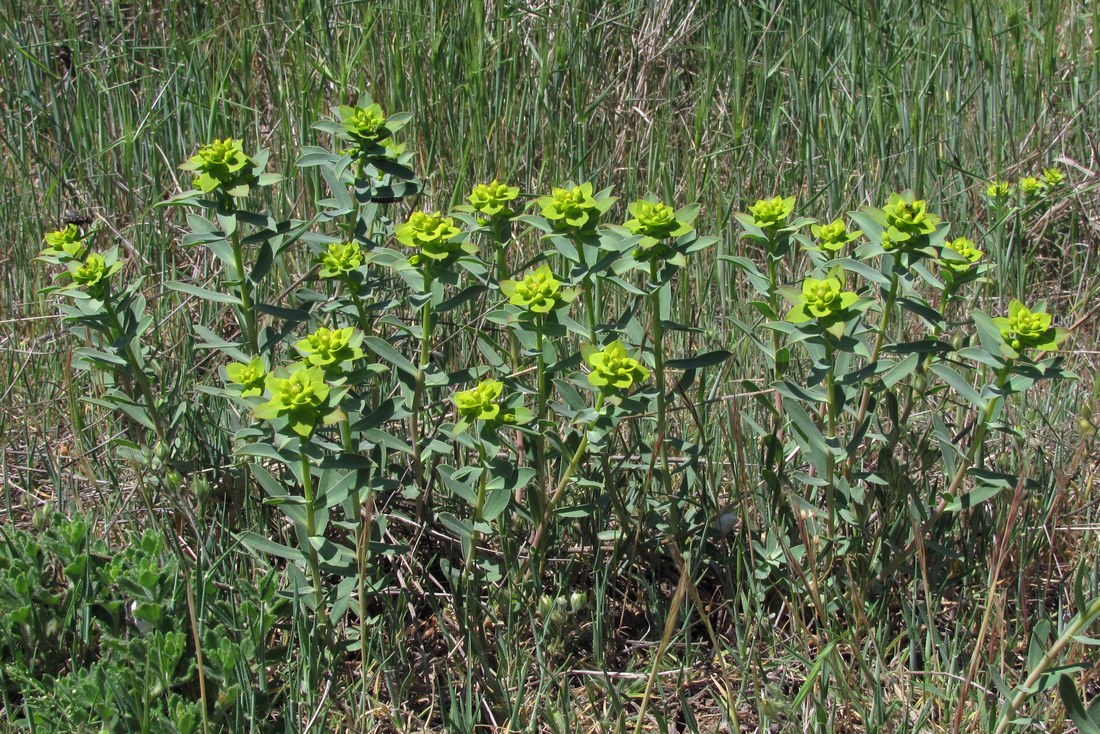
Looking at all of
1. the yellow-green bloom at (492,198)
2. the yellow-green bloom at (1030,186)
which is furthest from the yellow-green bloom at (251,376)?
the yellow-green bloom at (1030,186)

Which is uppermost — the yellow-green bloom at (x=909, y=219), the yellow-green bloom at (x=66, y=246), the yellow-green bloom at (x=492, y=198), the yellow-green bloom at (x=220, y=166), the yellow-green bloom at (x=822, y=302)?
the yellow-green bloom at (x=220, y=166)

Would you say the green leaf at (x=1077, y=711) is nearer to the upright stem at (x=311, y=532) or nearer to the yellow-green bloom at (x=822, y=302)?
the yellow-green bloom at (x=822, y=302)

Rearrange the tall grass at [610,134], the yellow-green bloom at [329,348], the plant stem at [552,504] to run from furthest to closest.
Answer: the tall grass at [610,134]
the plant stem at [552,504]
the yellow-green bloom at [329,348]

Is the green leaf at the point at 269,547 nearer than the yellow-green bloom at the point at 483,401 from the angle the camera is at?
No

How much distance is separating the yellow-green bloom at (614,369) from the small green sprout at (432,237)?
1.30 ft

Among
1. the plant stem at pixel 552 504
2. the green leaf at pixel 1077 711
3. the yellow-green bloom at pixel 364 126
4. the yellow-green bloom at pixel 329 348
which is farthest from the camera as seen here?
the yellow-green bloom at pixel 364 126

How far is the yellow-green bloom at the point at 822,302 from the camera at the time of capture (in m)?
1.88

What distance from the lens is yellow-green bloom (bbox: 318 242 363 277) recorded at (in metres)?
2.10

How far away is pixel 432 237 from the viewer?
2016 millimetres

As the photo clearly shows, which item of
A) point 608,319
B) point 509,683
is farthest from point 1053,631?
point 608,319

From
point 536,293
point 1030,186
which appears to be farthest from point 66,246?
point 1030,186

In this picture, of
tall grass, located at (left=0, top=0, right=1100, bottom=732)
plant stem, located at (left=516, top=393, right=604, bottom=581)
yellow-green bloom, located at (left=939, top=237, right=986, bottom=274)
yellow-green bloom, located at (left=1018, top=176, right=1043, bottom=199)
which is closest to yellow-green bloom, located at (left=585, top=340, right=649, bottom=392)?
plant stem, located at (left=516, top=393, right=604, bottom=581)

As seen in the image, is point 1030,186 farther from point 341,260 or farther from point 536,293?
point 341,260

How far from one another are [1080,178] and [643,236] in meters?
2.53
